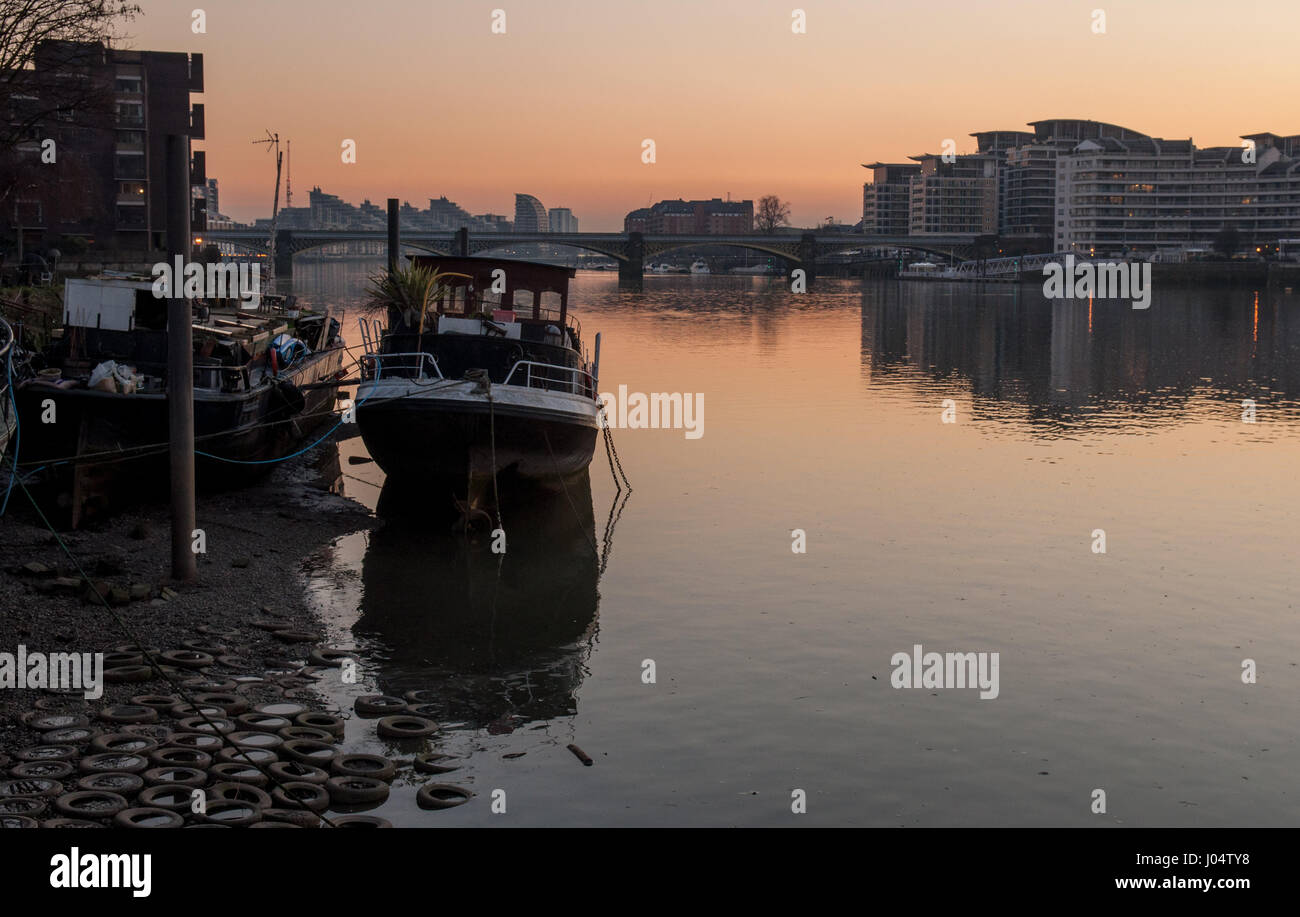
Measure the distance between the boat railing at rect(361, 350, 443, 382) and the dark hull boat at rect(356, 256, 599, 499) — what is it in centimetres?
3

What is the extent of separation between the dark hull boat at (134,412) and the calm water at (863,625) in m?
2.45

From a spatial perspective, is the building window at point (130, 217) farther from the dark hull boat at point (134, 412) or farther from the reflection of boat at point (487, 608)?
the reflection of boat at point (487, 608)

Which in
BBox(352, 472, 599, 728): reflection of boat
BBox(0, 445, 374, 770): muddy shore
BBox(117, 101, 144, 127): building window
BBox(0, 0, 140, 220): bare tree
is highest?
BBox(117, 101, 144, 127): building window

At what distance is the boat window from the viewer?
24766 mm

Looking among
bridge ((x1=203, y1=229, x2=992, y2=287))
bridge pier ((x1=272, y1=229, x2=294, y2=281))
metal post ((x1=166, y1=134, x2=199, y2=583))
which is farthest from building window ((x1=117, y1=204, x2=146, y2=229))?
metal post ((x1=166, y1=134, x2=199, y2=583))

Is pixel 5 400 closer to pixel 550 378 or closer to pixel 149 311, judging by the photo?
pixel 149 311

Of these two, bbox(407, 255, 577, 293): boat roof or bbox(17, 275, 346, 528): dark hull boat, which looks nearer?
bbox(17, 275, 346, 528): dark hull boat

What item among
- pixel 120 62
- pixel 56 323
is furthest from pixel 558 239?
pixel 56 323

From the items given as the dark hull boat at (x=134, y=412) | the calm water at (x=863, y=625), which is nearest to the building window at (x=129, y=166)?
the calm water at (x=863, y=625)

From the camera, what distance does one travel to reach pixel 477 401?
2159 cm

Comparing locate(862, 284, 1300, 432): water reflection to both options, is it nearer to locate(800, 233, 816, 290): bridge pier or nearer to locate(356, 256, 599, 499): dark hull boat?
locate(356, 256, 599, 499): dark hull boat

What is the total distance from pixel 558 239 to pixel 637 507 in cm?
14959

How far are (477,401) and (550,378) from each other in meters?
2.35
